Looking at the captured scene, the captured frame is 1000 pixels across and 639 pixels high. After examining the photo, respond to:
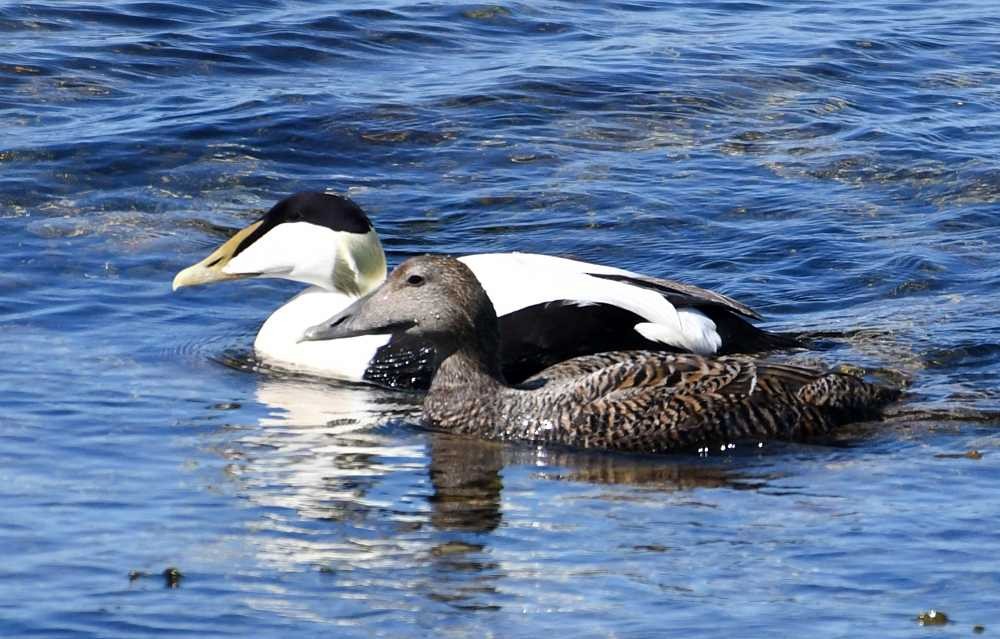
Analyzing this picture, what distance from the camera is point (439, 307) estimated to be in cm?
662

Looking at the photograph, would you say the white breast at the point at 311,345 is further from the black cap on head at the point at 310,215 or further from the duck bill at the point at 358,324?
the duck bill at the point at 358,324

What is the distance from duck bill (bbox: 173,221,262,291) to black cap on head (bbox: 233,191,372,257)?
0.07ft

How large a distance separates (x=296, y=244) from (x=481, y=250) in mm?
1630

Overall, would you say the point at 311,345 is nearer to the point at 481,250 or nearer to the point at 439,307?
the point at 439,307

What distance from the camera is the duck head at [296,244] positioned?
768cm

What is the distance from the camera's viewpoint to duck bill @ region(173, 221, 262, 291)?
7.66 metres

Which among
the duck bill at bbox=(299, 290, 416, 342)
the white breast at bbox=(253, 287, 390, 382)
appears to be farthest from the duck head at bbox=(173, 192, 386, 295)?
the duck bill at bbox=(299, 290, 416, 342)

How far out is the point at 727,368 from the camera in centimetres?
664

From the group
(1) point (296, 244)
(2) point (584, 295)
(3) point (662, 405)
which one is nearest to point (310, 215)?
(1) point (296, 244)

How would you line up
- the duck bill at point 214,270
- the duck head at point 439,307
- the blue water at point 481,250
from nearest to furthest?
the blue water at point 481,250 < the duck head at point 439,307 < the duck bill at point 214,270

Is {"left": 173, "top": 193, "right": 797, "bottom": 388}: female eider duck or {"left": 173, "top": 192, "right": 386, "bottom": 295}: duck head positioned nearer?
{"left": 173, "top": 193, "right": 797, "bottom": 388}: female eider duck

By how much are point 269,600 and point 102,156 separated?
5801mm

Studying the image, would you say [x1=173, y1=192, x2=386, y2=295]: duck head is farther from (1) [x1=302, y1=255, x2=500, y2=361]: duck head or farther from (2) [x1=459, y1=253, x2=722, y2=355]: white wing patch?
(1) [x1=302, y1=255, x2=500, y2=361]: duck head

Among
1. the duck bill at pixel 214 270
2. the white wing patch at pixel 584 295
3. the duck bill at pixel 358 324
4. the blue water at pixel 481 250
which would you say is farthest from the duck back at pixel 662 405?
the duck bill at pixel 214 270
